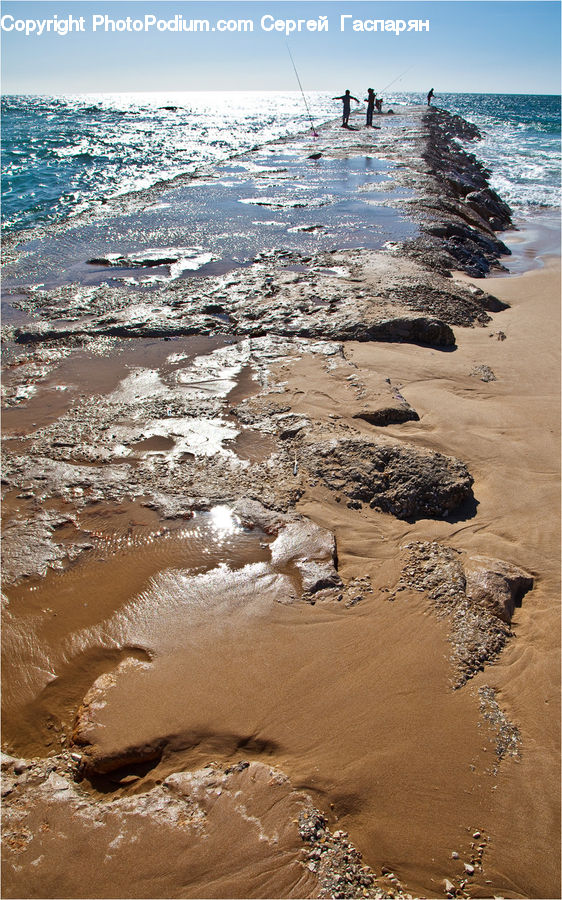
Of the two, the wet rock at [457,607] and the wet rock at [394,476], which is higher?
the wet rock at [394,476]

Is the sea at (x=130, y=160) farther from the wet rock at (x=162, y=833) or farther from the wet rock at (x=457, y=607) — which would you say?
the wet rock at (x=162, y=833)

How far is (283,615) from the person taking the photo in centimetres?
289

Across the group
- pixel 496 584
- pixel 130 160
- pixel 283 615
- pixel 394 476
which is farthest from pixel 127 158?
pixel 496 584

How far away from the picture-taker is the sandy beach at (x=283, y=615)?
2004 millimetres

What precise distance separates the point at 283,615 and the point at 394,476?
1364 mm

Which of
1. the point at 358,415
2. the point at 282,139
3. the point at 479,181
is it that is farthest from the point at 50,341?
the point at 282,139

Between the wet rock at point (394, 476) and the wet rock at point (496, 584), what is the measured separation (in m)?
0.52

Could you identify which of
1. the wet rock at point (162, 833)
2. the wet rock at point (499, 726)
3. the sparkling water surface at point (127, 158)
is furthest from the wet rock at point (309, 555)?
the sparkling water surface at point (127, 158)

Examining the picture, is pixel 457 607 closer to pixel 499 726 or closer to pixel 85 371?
pixel 499 726

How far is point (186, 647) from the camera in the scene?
8.91ft

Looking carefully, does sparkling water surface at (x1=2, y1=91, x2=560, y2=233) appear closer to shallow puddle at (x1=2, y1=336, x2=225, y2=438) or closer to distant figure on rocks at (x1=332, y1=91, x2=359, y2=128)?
distant figure on rocks at (x1=332, y1=91, x2=359, y2=128)

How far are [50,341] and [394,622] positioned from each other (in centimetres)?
520

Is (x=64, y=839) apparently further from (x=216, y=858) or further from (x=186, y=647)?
(x=186, y=647)

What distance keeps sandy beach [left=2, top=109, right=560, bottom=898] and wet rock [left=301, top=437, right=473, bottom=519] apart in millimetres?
20
